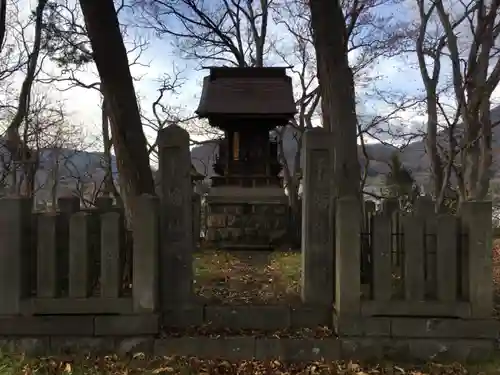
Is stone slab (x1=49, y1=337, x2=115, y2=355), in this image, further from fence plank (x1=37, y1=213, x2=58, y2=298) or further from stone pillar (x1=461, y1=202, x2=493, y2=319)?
stone pillar (x1=461, y1=202, x2=493, y2=319)

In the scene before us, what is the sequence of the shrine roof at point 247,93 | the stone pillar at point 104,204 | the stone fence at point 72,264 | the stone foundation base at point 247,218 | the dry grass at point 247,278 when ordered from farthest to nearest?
1. the stone foundation base at point 247,218
2. the shrine roof at point 247,93
3. the stone pillar at point 104,204
4. the dry grass at point 247,278
5. the stone fence at point 72,264

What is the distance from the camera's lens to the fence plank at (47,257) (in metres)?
4.81

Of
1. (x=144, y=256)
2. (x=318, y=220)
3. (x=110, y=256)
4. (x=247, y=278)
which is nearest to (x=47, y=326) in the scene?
(x=110, y=256)

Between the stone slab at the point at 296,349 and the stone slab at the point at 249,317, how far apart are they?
335 millimetres

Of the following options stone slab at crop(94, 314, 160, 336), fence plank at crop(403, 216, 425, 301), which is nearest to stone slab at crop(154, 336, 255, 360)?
stone slab at crop(94, 314, 160, 336)

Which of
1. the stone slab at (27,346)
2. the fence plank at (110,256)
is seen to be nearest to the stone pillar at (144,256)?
the fence plank at (110,256)

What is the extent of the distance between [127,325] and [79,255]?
75cm

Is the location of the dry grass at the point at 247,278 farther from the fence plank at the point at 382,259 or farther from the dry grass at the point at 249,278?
the fence plank at the point at 382,259

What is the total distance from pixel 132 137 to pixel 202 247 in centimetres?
563

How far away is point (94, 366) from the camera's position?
4523 millimetres

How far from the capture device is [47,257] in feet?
15.8

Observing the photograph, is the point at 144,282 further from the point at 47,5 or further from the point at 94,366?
the point at 47,5

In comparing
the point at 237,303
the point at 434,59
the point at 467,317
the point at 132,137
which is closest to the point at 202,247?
the point at 132,137

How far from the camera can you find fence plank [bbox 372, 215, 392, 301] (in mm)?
4766
